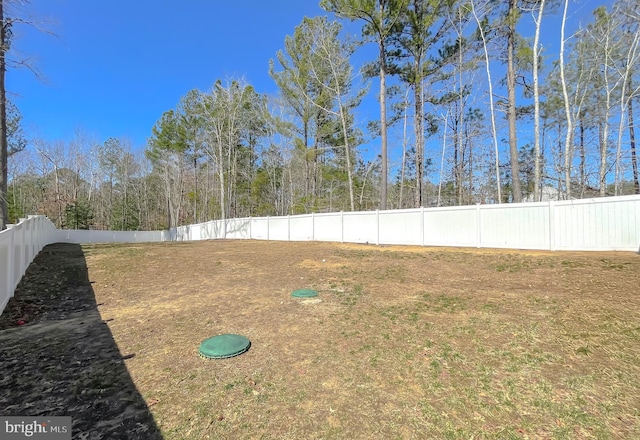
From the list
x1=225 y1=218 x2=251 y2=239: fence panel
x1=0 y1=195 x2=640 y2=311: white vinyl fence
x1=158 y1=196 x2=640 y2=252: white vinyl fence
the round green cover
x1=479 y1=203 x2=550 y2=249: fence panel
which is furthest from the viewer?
x1=225 y1=218 x2=251 y2=239: fence panel

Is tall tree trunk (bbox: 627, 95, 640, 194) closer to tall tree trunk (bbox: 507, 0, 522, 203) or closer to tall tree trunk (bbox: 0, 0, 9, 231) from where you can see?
tall tree trunk (bbox: 507, 0, 522, 203)

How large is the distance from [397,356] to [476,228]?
7569 mm

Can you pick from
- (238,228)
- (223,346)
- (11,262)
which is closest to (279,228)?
(238,228)

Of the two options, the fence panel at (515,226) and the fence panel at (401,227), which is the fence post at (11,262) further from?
the fence panel at (515,226)

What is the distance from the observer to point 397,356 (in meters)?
2.74

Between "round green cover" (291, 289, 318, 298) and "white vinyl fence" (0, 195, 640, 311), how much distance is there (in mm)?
4025

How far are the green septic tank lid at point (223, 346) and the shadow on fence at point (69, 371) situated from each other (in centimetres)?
65

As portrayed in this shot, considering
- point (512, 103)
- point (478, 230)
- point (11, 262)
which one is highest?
point (512, 103)

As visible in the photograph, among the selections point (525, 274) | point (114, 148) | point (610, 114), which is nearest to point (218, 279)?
point (525, 274)

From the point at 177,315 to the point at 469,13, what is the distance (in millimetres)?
16338

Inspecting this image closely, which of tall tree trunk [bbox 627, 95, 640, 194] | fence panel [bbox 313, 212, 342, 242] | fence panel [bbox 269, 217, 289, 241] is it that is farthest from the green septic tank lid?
tall tree trunk [bbox 627, 95, 640, 194]

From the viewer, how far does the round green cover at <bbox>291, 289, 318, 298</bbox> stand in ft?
15.2

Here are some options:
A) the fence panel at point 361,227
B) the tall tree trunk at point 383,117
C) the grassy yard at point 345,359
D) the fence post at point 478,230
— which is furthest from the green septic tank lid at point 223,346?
the tall tree trunk at point 383,117

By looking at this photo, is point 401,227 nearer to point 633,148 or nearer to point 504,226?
point 504,226
